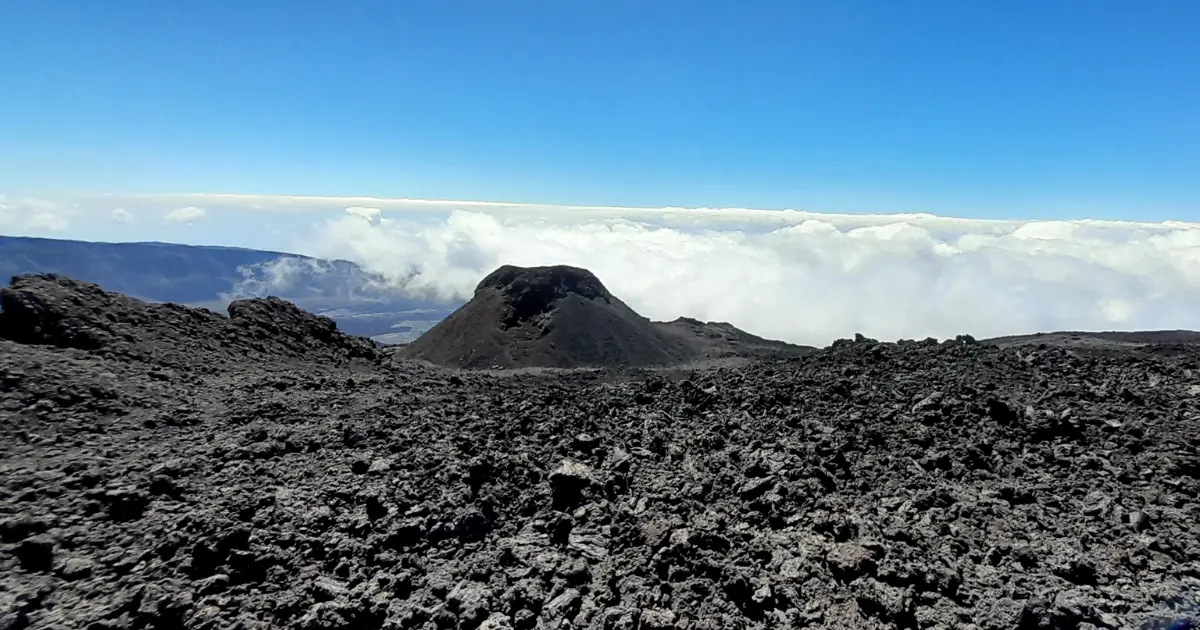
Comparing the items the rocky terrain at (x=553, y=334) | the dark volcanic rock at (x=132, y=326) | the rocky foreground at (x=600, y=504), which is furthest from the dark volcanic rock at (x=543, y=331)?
the rocky foreground at (x=600, y=504)

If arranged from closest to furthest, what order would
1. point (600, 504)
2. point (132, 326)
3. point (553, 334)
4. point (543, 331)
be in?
point (600, 504)
point (132, 326)
point (553, 334)
point (543, 331)

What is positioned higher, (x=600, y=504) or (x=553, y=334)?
(x=600, y=504)

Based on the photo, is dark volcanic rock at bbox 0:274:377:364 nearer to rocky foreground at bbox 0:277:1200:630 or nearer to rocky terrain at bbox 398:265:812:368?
rocky foreground at bbox 0:277:1200:630

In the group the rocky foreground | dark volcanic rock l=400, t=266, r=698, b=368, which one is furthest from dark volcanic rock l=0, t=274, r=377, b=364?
dark volcanic rock l=400, t=266, r=698, b=368

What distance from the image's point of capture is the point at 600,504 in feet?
25.3

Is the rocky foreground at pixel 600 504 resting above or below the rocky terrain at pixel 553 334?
above

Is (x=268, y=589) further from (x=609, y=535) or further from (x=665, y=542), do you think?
(x=665, y=542)

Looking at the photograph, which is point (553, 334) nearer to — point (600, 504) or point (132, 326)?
point (132, 326)

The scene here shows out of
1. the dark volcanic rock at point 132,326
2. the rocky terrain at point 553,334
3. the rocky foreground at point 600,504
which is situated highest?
the dark volcanic rock at point 132,326

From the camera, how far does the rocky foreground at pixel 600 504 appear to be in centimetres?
570

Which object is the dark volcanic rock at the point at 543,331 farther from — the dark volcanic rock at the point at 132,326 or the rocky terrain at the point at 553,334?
the dark volcanic rock at the point at 132,326

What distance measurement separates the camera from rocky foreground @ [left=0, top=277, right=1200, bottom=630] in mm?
5695

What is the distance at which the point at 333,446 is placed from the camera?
9.42 m

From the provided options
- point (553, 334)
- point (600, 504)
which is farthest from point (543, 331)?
point (600, 504)
